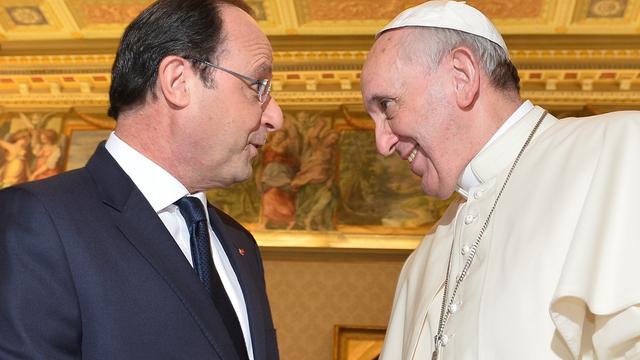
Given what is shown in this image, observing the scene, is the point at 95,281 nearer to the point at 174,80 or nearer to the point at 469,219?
the point at 174,80

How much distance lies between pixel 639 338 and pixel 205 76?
5.17 ft

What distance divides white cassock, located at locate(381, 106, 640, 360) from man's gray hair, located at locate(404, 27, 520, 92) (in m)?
0.15

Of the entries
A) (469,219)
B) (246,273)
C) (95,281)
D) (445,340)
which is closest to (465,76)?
(469,219)

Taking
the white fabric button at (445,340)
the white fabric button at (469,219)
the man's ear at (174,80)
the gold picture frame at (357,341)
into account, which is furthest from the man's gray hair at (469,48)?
the gold picture frame at (357,341)

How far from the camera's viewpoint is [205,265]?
2.38 m

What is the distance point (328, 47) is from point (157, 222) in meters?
8.48

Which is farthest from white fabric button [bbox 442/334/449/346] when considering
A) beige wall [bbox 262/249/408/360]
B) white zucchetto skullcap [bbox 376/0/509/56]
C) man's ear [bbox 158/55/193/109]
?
beige wall [bbox 262/249/408/360]

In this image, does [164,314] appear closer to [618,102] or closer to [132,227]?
[132,227]

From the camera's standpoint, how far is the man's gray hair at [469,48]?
2680 mm

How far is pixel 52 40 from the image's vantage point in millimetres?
10836

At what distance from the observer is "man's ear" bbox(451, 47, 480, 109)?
261cm

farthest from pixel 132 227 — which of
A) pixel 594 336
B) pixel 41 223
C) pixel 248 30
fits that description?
pixel 594 336

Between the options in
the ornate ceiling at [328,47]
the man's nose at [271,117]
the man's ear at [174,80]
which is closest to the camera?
the man's ear at [174,80]

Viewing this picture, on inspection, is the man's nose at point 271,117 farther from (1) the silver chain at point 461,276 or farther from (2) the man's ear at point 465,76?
(1) the silver chain at point 461,276
